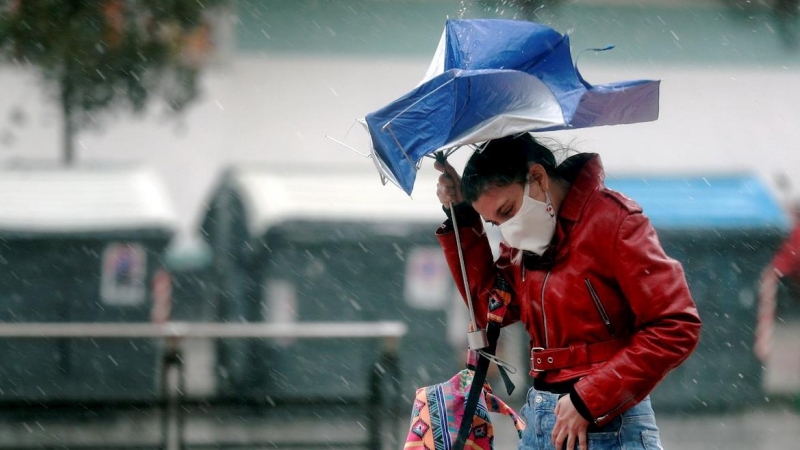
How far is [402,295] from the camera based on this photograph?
9.73m

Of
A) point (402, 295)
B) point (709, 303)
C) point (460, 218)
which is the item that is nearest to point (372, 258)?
point (402, 295)

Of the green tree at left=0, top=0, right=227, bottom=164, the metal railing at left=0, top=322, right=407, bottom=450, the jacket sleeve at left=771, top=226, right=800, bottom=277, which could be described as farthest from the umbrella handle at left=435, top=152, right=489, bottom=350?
the green tree at left=0, top=0, right=227, bottom=164

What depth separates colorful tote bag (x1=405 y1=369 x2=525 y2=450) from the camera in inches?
116

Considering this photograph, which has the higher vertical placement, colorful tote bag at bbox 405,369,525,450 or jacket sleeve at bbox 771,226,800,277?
jacket sleeve at bbox 771,226,800,277

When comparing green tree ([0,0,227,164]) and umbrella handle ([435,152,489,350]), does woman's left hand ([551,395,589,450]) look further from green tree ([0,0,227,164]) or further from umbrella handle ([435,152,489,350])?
green tree ([0,0,227,164])

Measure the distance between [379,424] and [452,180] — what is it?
11.9ft

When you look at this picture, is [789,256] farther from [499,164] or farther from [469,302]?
[499,164]

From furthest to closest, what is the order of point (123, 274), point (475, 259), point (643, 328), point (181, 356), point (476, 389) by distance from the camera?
point (123, 274) < point (181, 356) < point (475, 259) < point (476, 389) < point (643, 328)

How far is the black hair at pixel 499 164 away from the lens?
108 inches

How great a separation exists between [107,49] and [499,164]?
7.83m

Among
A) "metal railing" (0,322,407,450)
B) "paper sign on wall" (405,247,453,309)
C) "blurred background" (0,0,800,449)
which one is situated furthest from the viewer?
"paper sign on wall" (405,247,453,309)

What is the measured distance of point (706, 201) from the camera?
10.3 meters

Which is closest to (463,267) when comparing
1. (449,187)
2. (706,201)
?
(449,187)

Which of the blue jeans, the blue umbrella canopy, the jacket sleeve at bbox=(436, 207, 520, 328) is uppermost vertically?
the blue umbrella canopy
